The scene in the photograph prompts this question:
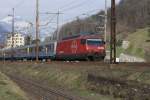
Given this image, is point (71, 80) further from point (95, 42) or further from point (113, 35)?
point (95, 42)

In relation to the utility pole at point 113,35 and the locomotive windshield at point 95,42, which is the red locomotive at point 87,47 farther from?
the utility pole at point 113,35

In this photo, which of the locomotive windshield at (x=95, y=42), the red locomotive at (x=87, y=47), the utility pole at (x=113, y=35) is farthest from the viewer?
the locomotive windshield at (x=95, y=42)

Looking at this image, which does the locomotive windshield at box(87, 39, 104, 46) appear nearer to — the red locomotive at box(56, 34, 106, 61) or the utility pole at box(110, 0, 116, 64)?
the red locomotive at box(56, 34, 106, 61)

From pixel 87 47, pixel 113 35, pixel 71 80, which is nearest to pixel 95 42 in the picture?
pixel 87 47

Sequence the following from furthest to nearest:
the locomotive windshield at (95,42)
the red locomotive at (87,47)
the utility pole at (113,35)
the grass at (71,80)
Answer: the locomotive windshield at (95,42) < the red locomotive at (87,47) < the utility pole at (113,35) < the grass at (71,80)

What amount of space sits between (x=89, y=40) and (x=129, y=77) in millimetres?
31826

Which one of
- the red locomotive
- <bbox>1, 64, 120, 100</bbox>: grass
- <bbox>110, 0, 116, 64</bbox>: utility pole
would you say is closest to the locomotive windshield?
the red locomotive

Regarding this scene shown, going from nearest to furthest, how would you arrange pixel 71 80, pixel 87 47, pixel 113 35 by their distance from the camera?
pixel 113 35
pixel 71 80
pixel 87 47

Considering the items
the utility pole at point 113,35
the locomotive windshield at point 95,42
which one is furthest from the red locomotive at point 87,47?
the utility pole at point 113,35

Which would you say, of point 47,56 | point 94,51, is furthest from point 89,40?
point 47,56

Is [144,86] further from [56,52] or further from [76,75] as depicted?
[56,52]

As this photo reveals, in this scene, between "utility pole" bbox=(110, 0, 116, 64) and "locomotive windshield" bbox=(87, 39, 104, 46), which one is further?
"locomotive windshield" bbox=(87, 39, 104, 46)

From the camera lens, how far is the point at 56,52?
→ 72125 millimetres

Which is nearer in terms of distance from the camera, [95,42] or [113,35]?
[113,35]
